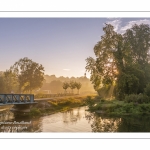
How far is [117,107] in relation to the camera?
17172mm

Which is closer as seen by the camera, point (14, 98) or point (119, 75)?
point (14, 98)

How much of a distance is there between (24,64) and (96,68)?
6976 mm

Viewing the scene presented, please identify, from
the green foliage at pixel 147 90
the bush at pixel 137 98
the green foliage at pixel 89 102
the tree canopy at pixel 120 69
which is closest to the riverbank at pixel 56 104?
the green foliage at pixel 89 102

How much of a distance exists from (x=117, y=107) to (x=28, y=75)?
26.7 feet

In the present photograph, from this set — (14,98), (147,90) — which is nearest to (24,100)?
(14,98)

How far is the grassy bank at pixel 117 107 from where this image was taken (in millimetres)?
16406

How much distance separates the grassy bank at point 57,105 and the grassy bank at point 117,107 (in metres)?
1.05
